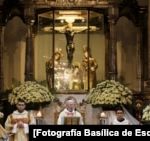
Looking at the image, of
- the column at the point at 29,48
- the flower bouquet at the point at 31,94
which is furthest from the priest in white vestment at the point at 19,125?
the column at the point at 29,48

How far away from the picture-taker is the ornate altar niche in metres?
19.9

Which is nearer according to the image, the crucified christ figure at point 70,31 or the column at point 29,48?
the column at point 29,48

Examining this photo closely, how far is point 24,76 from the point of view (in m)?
19.8

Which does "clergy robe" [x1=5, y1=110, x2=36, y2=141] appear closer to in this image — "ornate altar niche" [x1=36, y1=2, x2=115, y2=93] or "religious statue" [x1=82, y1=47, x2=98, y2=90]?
"ornate altar niche" [x1=36, y1=2, x2=115, y2=93]

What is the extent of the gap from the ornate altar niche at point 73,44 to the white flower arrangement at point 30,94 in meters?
2.21

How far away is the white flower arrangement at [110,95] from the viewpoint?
55.5 ft

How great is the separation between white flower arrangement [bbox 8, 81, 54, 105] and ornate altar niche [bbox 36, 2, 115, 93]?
2.21m

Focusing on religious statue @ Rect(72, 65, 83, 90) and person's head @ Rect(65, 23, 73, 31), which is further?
person's head @ Rect(65, 23, 73, 31)

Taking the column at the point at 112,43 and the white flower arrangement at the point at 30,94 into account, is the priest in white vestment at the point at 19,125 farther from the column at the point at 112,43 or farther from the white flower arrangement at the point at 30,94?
the column at the point at 112,43
